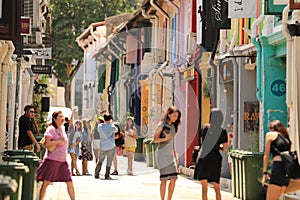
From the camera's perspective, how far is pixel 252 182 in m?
16.5

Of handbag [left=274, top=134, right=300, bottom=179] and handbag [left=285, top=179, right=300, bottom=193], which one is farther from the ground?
handbag [left=274, top=134, right=300, bottom=179]

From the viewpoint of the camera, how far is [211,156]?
1434 cm

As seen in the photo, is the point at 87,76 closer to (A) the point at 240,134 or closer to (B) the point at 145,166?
(B) the point at 145,166

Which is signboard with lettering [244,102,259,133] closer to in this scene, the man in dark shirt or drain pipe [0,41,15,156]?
the man in dark shirt

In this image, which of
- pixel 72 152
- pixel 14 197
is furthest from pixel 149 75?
pixel 14 197

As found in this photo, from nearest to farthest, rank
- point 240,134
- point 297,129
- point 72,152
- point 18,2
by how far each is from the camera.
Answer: point 18,2 → point 297,129 → point 240,134 → point 72,152

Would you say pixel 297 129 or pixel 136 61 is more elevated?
pixel 136 61

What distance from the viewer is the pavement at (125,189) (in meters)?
17.6

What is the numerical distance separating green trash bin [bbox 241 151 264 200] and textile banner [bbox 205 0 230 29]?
5953 millimetres

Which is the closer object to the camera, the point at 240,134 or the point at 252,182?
the point at 252,182

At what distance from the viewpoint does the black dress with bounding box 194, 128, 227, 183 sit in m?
14.2

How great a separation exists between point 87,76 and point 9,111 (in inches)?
1722

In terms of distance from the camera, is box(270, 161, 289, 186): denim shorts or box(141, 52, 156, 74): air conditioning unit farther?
box(141, 52, 156, 74): air conditioning unit

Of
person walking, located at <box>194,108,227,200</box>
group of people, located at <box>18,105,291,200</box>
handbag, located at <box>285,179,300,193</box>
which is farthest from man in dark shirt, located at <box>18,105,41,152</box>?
handbag, located at <box>285,179,300,193</box>
